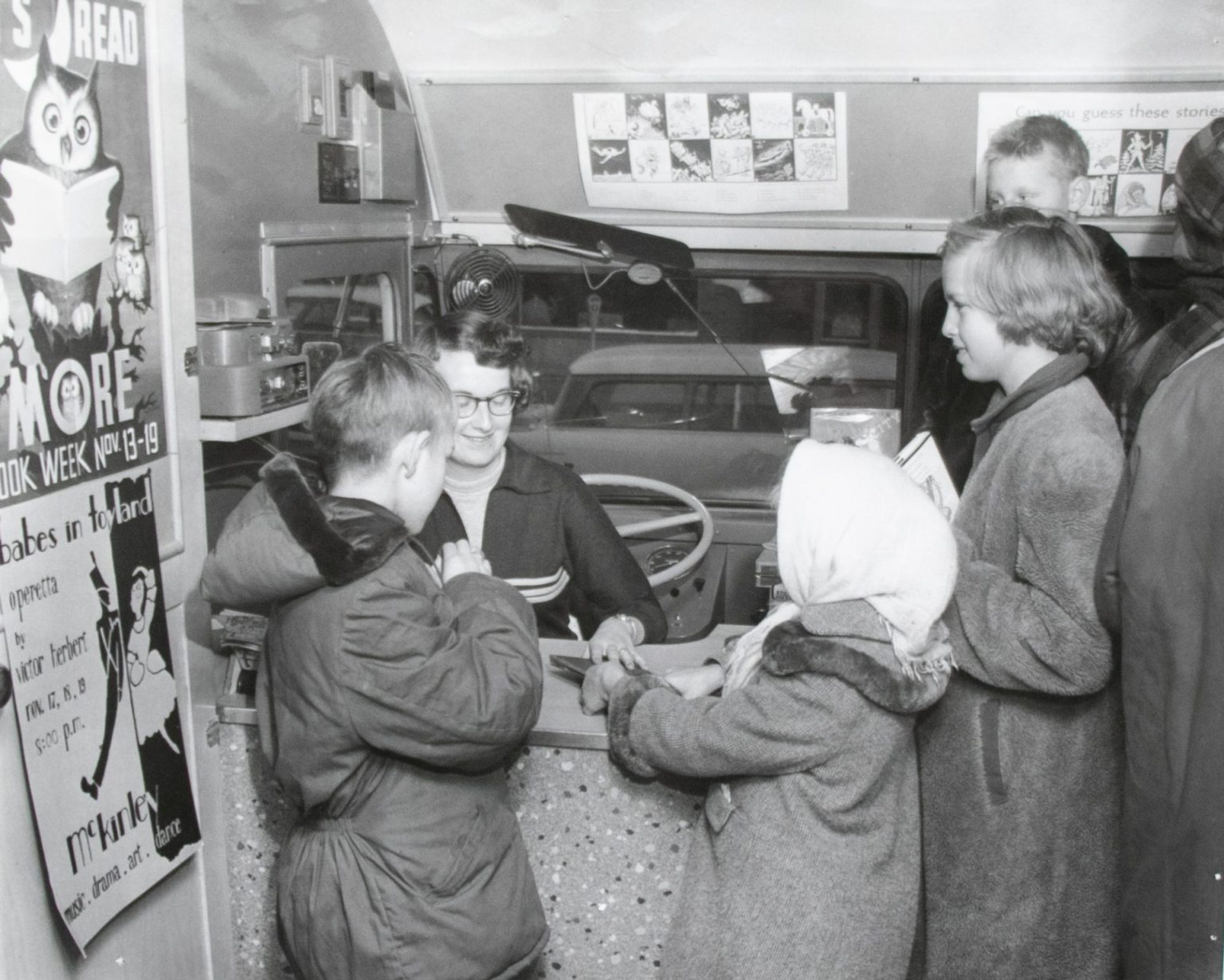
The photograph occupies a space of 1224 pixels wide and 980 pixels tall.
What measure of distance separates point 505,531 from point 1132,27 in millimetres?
1971

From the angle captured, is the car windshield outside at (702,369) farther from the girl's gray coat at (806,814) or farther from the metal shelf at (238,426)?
the girl's gray coat at (806,814)

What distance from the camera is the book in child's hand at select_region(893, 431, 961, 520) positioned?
2.40 meters

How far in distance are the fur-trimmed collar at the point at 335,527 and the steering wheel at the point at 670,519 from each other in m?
1.81

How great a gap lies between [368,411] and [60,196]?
22.0 inches

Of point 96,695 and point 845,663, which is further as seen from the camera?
point 96,695

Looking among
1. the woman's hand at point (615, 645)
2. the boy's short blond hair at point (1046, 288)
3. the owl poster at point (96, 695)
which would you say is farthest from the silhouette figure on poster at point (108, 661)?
the boy's short blond hair at point (1046, 288)

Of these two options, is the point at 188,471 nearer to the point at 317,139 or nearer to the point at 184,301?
the point at 184,301

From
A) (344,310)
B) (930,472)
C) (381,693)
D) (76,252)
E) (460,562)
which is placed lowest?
(381,693)

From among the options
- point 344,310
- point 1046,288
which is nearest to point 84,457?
point 344,310

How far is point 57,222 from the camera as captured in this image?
1.89m

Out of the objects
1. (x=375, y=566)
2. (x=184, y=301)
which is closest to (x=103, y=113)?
(x=184, y=301)

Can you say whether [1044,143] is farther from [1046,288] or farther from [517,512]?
[517,512]

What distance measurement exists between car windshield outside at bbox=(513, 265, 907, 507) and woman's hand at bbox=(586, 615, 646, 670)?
4.35 ft

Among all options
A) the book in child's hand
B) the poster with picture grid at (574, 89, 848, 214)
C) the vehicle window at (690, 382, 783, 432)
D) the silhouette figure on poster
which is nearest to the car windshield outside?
the vehicle window at (690, 382, 783, 432)
